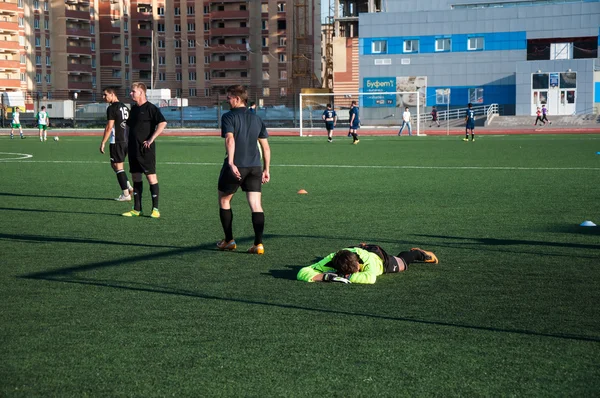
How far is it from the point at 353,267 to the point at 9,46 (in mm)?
109066

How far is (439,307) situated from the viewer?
662 centimetres

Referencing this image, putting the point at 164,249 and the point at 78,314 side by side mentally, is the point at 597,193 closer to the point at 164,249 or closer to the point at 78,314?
the point at 164,249

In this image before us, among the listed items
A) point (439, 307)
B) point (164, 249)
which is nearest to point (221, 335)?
point (439, 307)

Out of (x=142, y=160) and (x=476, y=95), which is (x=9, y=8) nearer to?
(x=476, y=95)

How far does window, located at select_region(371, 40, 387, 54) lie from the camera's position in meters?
82.3

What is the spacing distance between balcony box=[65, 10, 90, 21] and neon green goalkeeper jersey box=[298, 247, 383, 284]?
112 metres

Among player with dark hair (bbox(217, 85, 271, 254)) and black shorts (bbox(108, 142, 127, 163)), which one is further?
black shorts (bbox(108, 142, 127, 163))

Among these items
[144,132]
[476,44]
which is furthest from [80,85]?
[144,132]

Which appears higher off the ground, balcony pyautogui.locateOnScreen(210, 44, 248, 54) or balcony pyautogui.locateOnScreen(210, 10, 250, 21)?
balcony pyautogui.locateOnScreen(210, 10, 250, 21)

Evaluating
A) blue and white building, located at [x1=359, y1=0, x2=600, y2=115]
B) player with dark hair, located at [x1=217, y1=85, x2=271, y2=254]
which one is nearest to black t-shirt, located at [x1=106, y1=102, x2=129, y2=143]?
player with dark hair, located at [x1=217, y1=85, x2=271, y2=254]

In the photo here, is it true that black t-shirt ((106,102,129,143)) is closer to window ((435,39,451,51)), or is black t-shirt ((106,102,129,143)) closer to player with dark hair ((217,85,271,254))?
player with dark hair ((217,85,271,254))

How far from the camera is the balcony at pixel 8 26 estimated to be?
108000mm

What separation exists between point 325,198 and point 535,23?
68253mm

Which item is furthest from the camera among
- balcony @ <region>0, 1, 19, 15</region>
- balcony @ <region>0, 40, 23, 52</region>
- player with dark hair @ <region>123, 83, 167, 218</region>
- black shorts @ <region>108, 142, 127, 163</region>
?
balcony @ <region>0, 1, 19, 15</region>
